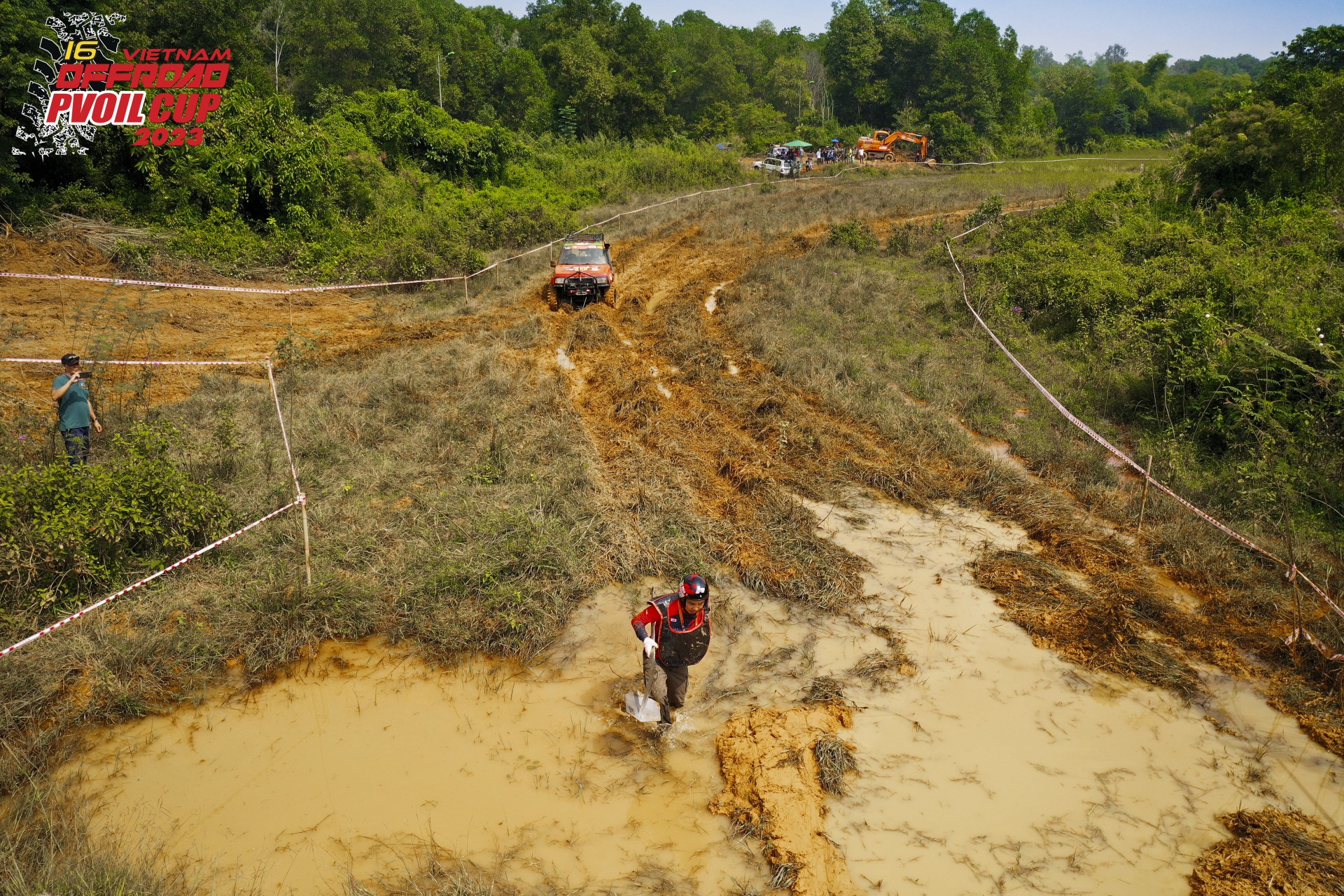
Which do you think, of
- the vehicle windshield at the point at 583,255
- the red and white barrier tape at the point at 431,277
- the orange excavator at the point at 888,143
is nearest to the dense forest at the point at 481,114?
the red and white barrier tape at the point at 431,277

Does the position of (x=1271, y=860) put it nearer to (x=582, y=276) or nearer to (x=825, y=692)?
(x=825, y=692)

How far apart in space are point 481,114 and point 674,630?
45.0 meters

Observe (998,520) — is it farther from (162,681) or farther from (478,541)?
(162,681)

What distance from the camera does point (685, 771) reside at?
5.88m

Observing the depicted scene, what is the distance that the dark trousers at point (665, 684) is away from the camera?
6.07m

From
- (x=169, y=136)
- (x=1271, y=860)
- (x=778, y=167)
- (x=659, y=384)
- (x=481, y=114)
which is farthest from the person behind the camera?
(x=481, y=114)

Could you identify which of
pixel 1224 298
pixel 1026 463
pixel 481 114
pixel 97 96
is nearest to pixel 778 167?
pixel 481 114

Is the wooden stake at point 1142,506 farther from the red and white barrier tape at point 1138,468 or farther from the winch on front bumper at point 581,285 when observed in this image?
the winch on front bumper at point 581,285

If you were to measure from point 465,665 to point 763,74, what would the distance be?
73.6 m

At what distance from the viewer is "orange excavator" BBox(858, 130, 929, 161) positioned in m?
48.2

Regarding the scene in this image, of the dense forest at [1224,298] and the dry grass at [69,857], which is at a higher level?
the dense forest at [1224,298]

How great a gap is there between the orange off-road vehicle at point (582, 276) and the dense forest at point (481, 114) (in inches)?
137

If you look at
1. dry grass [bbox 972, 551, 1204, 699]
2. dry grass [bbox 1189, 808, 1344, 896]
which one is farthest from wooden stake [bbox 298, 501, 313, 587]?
dry grass [bbox 1189, 808, 1344, 896]

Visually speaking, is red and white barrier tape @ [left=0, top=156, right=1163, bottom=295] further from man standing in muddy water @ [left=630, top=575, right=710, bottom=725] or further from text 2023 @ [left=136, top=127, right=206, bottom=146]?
man standing in muddy water @ [left=630, top=575, right=710, bottom=725]
